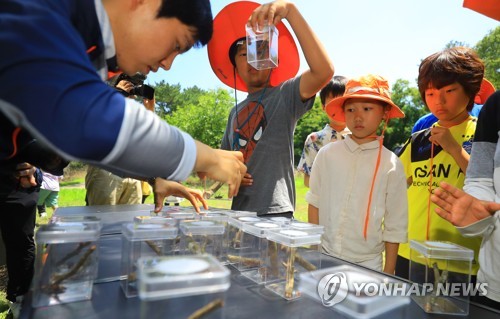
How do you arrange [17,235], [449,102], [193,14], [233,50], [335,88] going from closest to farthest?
[193,14] < [449,102] < [233,50] < [17,235] < [335,88]

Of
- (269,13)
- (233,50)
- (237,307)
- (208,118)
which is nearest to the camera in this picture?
(237,307)

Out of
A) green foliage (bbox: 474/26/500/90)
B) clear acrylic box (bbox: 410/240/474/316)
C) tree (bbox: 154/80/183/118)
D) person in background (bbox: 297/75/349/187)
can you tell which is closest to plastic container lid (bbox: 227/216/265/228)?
clear acrylic box (bbox: 410/240/474/316)

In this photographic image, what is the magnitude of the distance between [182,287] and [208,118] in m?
25.7

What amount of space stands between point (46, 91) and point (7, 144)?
356 mm

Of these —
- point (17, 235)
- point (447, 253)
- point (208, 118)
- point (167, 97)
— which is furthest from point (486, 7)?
point (167, 97)

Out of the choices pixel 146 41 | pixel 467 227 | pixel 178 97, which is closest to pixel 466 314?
pixel 467 227

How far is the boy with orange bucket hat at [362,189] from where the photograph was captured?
146cm

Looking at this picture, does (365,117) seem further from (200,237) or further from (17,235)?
(17,235)

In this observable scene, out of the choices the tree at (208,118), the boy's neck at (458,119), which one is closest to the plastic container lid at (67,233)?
the boy's neck at (458,119)

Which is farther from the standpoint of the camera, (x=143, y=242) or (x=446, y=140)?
(x=446, y=140)

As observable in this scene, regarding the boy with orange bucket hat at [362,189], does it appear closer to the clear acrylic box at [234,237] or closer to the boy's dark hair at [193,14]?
the clear acrylic box at [234,237]

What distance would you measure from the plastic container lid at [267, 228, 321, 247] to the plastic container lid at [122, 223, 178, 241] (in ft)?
0.77

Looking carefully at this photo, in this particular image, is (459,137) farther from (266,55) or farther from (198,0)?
(198,0)

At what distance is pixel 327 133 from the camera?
109 inches
